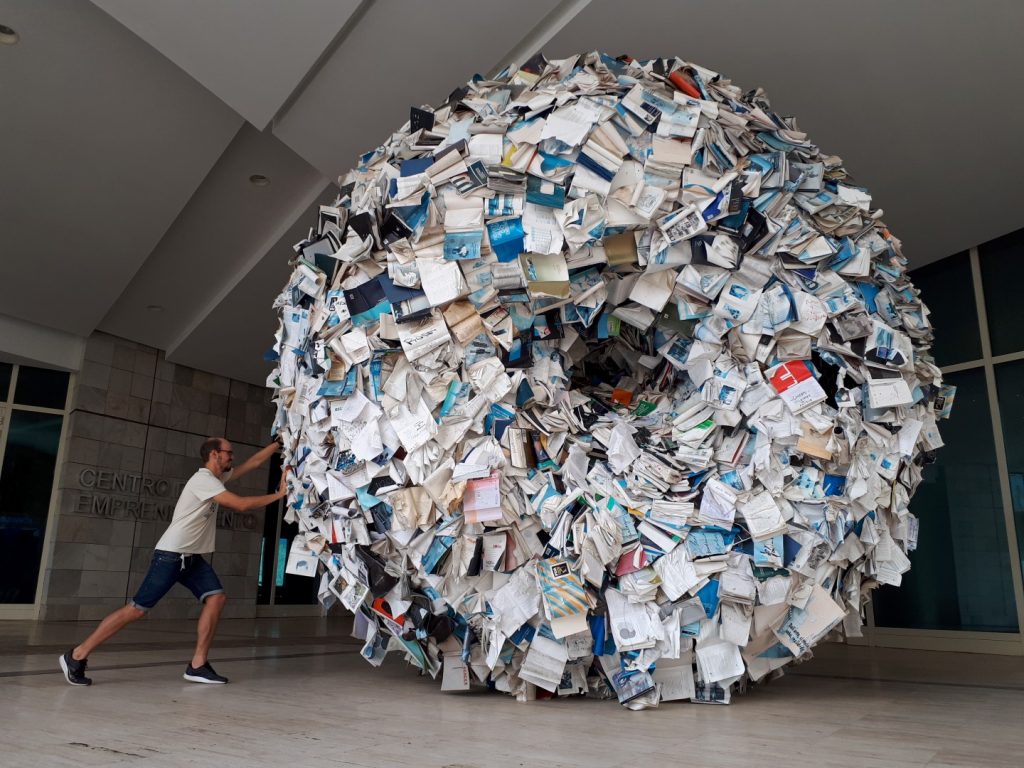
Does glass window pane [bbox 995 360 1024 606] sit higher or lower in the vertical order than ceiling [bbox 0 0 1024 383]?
lower

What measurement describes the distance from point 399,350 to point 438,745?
1.53m

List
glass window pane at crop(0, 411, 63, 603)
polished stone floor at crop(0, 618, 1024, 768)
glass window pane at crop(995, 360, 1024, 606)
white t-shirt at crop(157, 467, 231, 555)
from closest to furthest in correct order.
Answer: polished stone floor at crop(0, 618, 1024, 768), white t-shirt at crop(157, 467, 231, 555), glass window pane at crop(995, 360, 1024, 606), glass window pane at crop(0, 411, 63, 603)

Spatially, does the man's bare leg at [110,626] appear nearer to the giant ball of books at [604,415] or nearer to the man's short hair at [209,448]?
the man's short hair at [209,448]

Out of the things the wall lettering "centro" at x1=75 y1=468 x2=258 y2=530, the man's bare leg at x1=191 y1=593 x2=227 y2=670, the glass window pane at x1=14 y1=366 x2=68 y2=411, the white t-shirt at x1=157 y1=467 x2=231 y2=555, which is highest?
the glass window pane at x1=14 y1=366 x2=68 y2=411

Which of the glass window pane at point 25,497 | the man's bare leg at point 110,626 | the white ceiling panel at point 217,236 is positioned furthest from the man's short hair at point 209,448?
the glass window pane at point 25,497

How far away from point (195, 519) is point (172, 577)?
0.29 metres

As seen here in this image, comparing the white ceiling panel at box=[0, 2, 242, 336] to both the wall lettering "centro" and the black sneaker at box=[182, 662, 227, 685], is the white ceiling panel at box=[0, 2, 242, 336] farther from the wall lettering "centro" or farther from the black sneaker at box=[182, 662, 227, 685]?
the black sneaker at box=[182, 662, 227, 685]

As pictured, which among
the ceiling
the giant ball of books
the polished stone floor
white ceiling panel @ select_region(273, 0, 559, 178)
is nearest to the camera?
the polished stone floor

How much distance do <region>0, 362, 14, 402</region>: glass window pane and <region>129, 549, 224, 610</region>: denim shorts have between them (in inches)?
258

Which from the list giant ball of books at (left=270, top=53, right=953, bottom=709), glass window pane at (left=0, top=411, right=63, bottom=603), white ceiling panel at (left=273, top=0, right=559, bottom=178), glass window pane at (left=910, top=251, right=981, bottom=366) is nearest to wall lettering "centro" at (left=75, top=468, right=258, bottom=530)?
glass window pane at (left=0, top=411, right=63, bottom=603)

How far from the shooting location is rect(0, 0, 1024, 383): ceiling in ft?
13.7

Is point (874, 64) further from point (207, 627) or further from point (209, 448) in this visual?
point (207, 627)

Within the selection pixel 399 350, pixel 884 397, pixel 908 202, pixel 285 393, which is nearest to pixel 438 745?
pixel 399 350

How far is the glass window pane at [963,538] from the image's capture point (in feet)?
20.0
